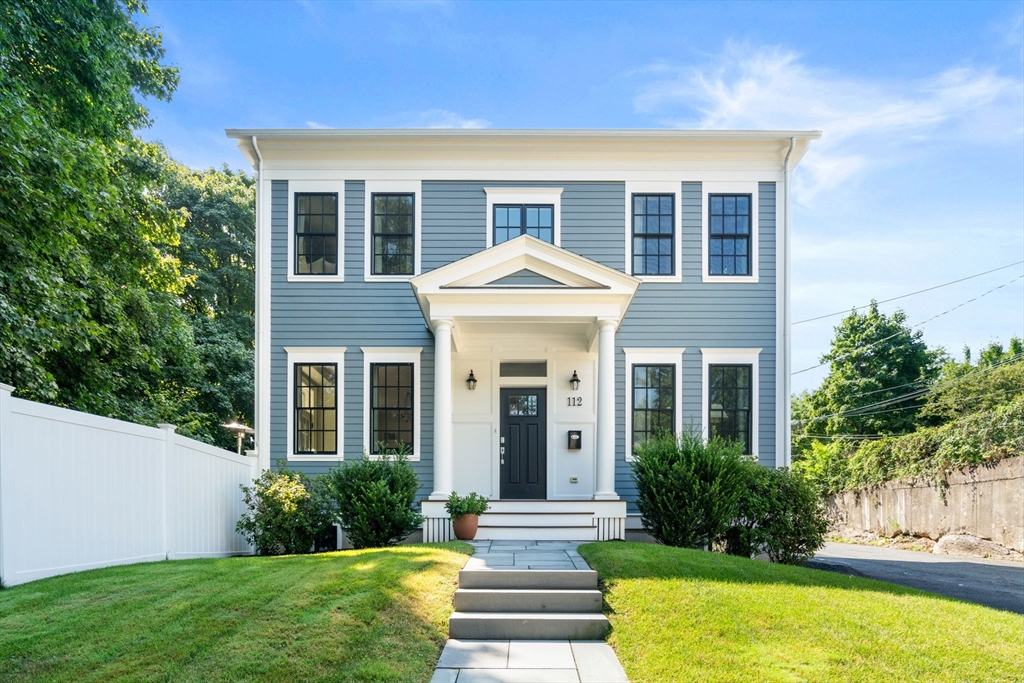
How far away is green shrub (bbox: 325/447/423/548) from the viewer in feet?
30.5

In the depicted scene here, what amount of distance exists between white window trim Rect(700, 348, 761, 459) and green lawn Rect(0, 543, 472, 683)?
6.27 meters

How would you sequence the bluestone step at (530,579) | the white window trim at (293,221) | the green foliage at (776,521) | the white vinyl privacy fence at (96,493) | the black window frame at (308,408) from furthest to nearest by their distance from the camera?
1. the white window trim at (293,221)
2. the black window frame at (308,408)
3. the green foliage at (776,521)
4. the bluestone step at (530,579)
5. the white vinyl privacy fence at (96,493)

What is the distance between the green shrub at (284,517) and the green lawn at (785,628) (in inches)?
188

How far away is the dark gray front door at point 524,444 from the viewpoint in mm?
11430

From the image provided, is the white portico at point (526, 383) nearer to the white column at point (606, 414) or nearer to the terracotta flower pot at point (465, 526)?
the white column at point (606, 414)

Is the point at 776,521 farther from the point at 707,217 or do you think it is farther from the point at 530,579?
the point at 707,217

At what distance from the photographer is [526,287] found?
31.0 feet

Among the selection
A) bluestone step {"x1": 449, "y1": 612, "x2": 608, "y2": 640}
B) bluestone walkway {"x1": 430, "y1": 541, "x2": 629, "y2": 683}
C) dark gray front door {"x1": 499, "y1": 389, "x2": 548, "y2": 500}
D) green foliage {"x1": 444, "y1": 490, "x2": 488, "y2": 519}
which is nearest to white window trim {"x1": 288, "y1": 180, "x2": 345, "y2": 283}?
dark gray front door {"x1": 499, "y1": 389, "x2": 548, "y2": 500}

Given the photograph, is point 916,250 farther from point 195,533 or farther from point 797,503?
point 195,533

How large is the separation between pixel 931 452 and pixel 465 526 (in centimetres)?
1286

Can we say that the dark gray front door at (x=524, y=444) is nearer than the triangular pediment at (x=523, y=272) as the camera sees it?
No

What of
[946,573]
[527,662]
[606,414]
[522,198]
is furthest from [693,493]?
[522,198]

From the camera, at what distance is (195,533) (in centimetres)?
904

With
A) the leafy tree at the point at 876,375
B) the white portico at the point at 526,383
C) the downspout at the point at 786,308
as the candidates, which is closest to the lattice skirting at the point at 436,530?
the white portico at the point at 526,383
